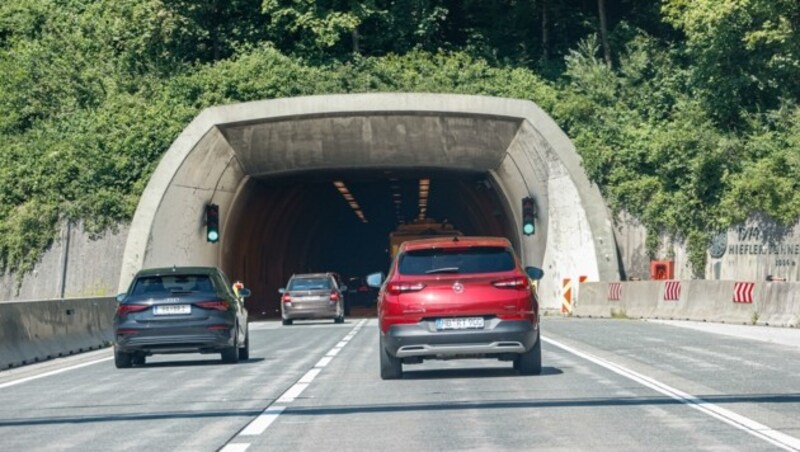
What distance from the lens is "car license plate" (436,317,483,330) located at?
808 inches

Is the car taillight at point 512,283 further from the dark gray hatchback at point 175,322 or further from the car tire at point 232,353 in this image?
the car tire at point 232,353

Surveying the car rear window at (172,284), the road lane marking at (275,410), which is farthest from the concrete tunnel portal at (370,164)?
the road lane marking at (275,410)

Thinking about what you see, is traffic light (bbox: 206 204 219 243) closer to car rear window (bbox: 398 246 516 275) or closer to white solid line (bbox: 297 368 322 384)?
white solid line (bbox: 297 368 322 384)

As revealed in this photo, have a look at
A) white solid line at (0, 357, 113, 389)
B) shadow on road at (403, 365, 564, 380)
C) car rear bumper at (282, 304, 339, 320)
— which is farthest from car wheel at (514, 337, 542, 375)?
car rear bumper at (282, 304, 339, 320)

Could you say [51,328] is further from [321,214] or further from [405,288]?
[321,214]

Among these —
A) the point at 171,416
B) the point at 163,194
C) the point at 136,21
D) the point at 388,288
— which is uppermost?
the point at 136,21

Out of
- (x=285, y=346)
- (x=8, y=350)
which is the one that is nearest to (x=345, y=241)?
(x=285, y=346)

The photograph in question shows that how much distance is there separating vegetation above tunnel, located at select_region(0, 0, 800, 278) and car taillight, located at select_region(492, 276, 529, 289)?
1086 inches

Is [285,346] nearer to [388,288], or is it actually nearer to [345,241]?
[388,288]

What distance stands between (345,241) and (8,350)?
68079 mm

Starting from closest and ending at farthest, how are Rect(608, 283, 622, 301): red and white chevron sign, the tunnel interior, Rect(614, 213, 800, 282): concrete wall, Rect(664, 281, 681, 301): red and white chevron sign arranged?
Rect(664, 281, 681, 301): red and white chevron sign < Rect(614, 213, 800, 282): concrete wall < Rect(608, 283, 622, 301): red and white chevron sign < the tunnel interior

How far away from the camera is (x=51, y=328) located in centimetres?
2945

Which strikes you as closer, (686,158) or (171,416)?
(171,416)

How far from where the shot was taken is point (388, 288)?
20797 millimetres
